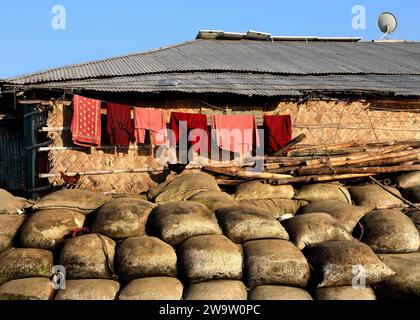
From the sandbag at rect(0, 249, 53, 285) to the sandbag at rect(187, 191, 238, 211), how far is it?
9.86ft

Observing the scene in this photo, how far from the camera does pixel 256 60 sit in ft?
51.9

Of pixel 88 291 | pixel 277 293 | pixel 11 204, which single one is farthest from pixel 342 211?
pixel 11 204

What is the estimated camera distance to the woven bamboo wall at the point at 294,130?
1129 cm

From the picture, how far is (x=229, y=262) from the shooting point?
7703 millimetres

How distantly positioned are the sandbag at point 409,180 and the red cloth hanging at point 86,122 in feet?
22.7

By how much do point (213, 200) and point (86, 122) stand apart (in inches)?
138

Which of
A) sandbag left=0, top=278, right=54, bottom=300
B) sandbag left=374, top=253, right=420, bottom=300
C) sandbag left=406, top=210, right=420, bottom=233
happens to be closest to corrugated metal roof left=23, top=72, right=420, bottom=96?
sandbag left=406, top=210, right=420, bottom=233

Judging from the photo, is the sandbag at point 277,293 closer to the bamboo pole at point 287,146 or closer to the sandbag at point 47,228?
the sandbag at point 47,228

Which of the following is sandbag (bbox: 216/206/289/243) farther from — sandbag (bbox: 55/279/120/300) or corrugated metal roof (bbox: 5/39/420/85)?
corrugated metal roof (bbox: 5/39/420/85)

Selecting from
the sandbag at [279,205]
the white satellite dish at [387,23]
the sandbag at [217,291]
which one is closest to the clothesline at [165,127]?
the sandbag at [279,205]

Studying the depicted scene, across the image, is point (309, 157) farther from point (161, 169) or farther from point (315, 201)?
point (161, 169)

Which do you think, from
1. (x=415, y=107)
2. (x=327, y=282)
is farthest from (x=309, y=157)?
(x=327, y=282)

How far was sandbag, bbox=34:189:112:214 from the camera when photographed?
9188 millimetres

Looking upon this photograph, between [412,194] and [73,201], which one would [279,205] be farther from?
[73,201]
